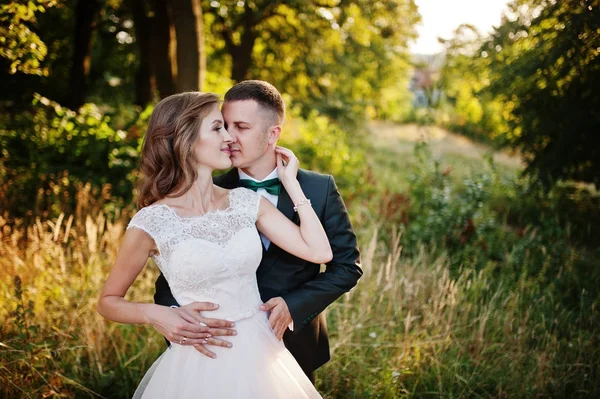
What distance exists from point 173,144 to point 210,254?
1.90 ft

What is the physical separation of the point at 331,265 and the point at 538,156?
18.8 feet

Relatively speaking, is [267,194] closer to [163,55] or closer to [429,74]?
[163,55]

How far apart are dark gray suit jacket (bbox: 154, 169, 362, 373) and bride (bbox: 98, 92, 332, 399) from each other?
16cm

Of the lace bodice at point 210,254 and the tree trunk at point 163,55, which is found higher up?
the tree trunk at point 163,55

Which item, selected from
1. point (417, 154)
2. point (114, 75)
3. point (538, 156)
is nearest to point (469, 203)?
point (417, 154)

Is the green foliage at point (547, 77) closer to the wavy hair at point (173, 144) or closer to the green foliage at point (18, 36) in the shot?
the wavy hair at point (173, 144)

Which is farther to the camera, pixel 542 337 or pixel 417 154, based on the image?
pixel 417 154

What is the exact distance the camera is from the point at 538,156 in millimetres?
7406

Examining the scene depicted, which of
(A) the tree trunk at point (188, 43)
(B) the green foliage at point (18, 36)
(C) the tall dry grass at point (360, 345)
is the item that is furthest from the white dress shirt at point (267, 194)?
(A) the tree trunk at point (188, 43)

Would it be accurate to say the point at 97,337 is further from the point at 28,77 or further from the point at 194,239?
the point at 28,77

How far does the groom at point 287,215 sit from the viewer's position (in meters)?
2.68

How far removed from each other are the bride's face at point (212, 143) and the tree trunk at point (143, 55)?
7722 millimetres

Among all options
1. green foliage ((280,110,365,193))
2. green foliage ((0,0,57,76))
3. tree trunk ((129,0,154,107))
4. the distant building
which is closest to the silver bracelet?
green foliage ((0,0,57,76))

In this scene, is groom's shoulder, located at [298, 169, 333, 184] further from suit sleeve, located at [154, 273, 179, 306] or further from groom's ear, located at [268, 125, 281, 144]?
suit sleeve, located at [154, 273, 179, 306]
